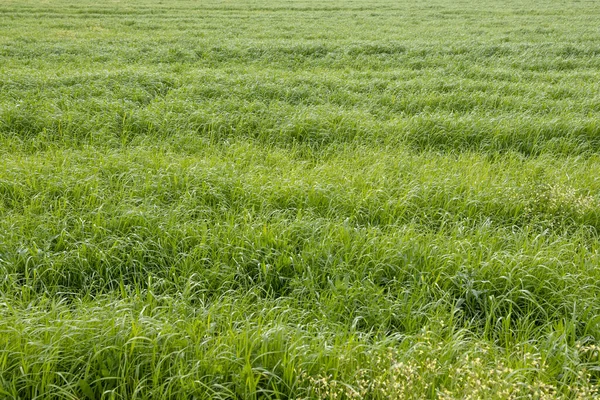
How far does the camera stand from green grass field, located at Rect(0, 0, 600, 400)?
9.29 feet

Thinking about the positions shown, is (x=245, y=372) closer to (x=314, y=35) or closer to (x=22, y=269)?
(x=22, y=269)

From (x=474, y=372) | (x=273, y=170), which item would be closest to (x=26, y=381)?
(x=474, y=372)

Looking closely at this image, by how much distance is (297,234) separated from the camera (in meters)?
4.55

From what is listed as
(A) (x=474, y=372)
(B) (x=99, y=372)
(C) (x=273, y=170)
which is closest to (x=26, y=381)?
(B) (x=99, y=372)

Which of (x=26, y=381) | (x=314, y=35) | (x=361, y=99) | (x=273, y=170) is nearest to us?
(x=26, y=381)

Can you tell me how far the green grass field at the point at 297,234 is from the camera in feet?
9.29

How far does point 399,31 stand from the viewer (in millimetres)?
18953

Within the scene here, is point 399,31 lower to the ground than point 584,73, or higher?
higher

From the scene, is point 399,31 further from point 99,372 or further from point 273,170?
point 99,372

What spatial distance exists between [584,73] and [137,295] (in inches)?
488

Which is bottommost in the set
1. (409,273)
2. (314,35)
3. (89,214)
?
(409,273)

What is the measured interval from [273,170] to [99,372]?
381 centimetres

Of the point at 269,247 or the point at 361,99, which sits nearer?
the point at 269,247

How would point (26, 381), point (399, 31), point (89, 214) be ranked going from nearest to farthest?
1. point (26, 381)
2. point (89, 214)
3. point (399, 31)
